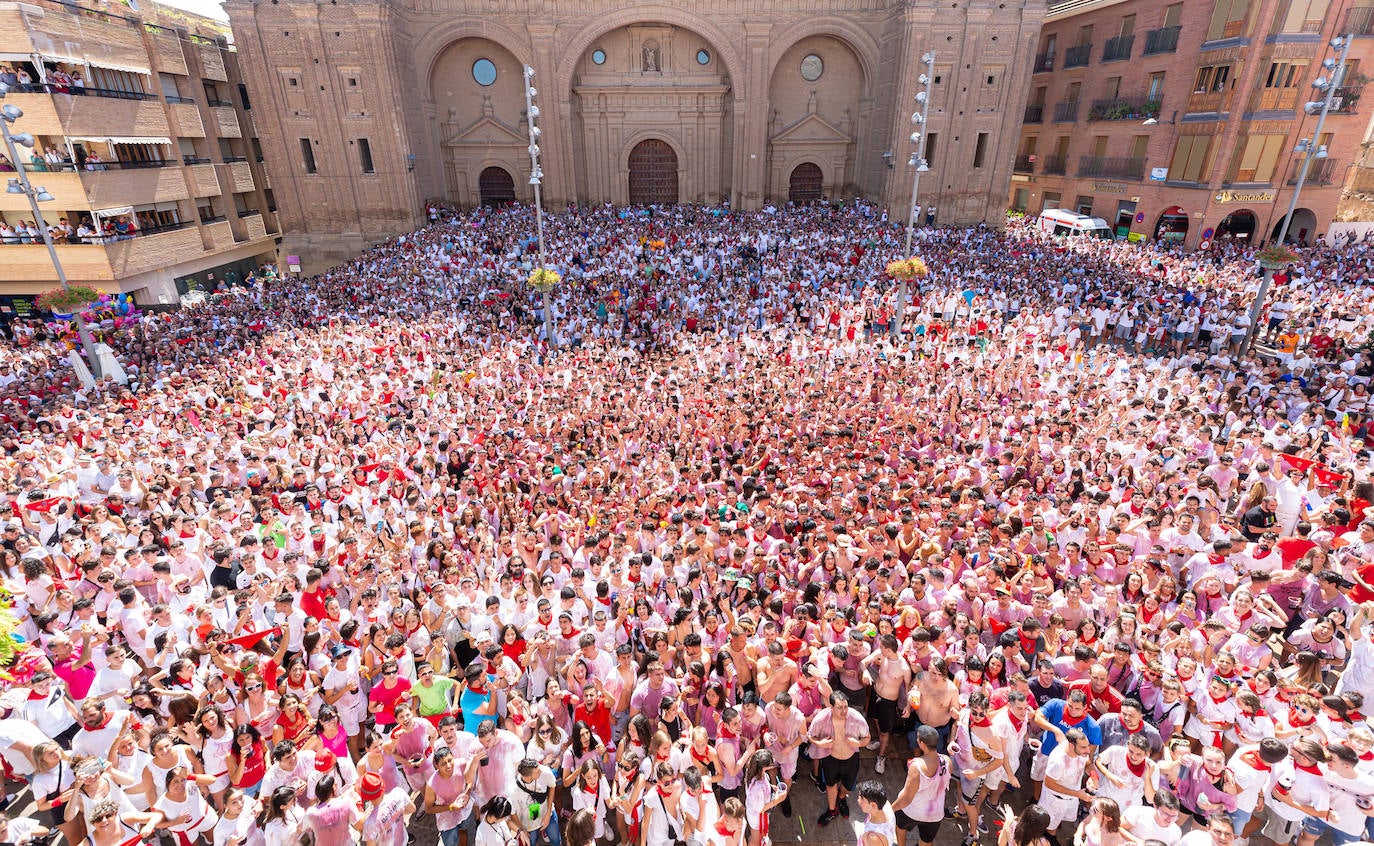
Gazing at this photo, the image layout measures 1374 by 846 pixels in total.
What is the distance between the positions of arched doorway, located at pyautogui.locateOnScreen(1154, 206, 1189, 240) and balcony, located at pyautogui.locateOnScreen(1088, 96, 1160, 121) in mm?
4732

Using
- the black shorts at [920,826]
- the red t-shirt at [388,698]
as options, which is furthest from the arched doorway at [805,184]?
the red t-shirt at [388,698]

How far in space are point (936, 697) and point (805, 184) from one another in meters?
36.6

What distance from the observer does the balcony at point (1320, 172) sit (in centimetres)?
2953

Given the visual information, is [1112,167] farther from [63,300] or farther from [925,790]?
[63,300]

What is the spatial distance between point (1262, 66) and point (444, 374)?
34.9m

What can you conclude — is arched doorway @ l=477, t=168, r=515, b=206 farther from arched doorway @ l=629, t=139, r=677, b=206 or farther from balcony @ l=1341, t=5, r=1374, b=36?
balcony @ l=1341, t=5, r=1374, b=36

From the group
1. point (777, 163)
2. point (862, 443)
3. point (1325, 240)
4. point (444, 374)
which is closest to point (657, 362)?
point (444, 374)

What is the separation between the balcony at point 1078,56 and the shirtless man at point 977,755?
142 feet

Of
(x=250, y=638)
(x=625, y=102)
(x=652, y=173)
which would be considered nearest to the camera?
(x=250, y=638)

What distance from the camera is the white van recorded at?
31641 mm

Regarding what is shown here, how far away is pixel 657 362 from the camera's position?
16.3 m

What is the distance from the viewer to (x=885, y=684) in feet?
20.7

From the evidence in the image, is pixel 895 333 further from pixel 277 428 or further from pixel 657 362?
pixel 277 428

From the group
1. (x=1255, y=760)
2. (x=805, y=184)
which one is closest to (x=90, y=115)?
(x=805, y=184)
